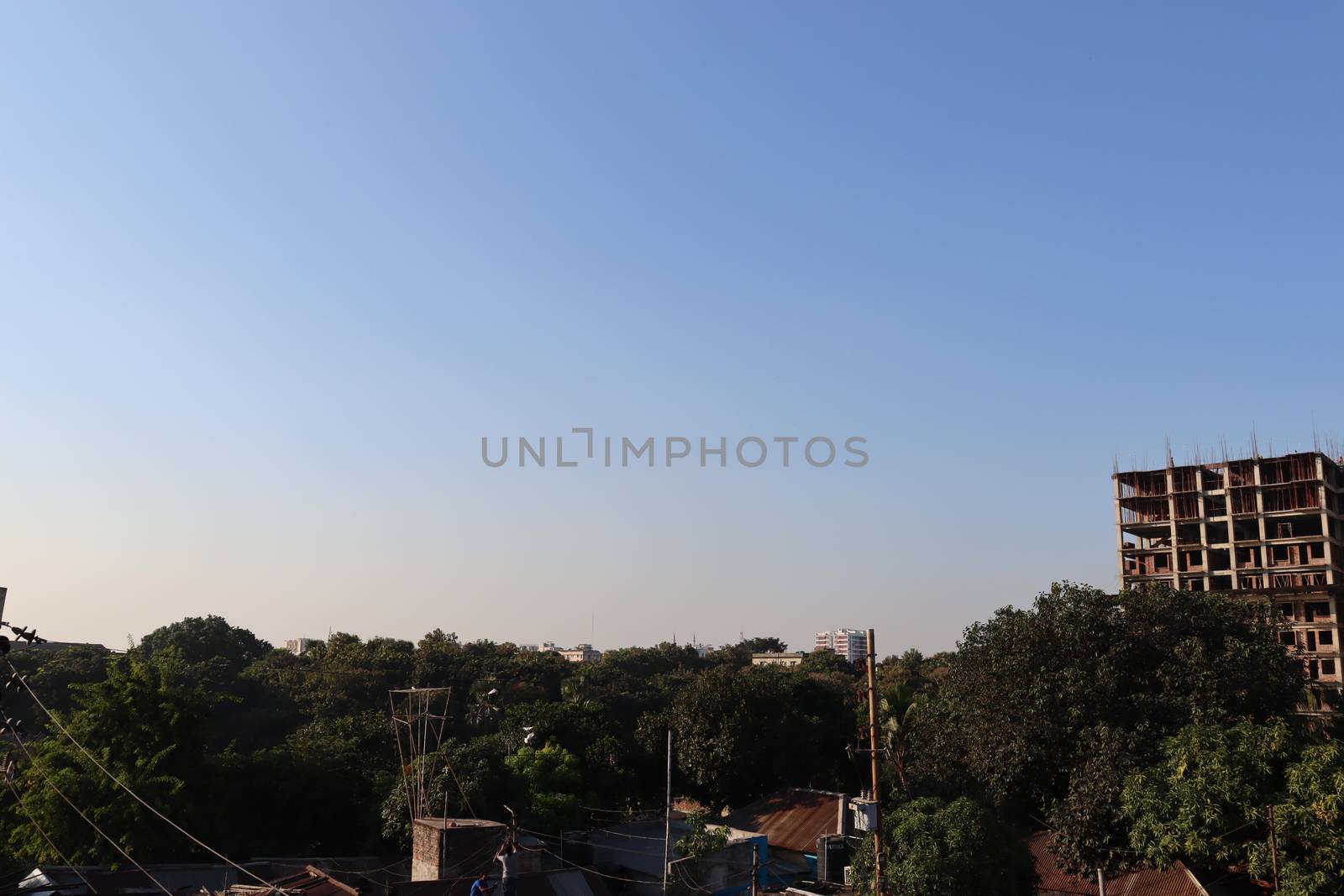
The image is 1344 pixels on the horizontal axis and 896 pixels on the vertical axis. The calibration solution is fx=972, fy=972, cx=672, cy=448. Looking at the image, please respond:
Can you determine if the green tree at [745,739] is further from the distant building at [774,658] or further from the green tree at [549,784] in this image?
the distant building at [774,658]

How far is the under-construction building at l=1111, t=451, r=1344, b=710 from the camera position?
54125 mm

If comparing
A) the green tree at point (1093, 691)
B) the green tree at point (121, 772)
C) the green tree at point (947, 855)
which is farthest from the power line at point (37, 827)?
the green tree at point (1093, 691)

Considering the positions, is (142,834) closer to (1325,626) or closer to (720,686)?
(720,686)

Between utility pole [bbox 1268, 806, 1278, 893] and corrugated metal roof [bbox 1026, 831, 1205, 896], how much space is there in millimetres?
2053

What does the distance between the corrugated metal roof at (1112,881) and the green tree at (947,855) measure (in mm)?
1400

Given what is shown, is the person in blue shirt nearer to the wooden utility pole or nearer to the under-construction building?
the wooden utility pole

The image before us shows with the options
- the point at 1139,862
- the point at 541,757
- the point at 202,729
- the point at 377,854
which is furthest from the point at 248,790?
the point at 1139,862

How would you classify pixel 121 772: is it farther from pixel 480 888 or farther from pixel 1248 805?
pixel 1248 805

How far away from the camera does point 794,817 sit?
3136 centimetres

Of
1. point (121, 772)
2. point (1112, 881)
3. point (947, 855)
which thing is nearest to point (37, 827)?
point (121, 772)

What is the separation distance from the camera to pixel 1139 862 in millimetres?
23469

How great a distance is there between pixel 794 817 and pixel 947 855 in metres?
12.0

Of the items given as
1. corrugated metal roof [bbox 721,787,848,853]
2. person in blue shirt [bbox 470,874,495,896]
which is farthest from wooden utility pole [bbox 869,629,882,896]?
corrugated metal roof [bbox 721,787,848,853]

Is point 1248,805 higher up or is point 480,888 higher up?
point 1248,805
